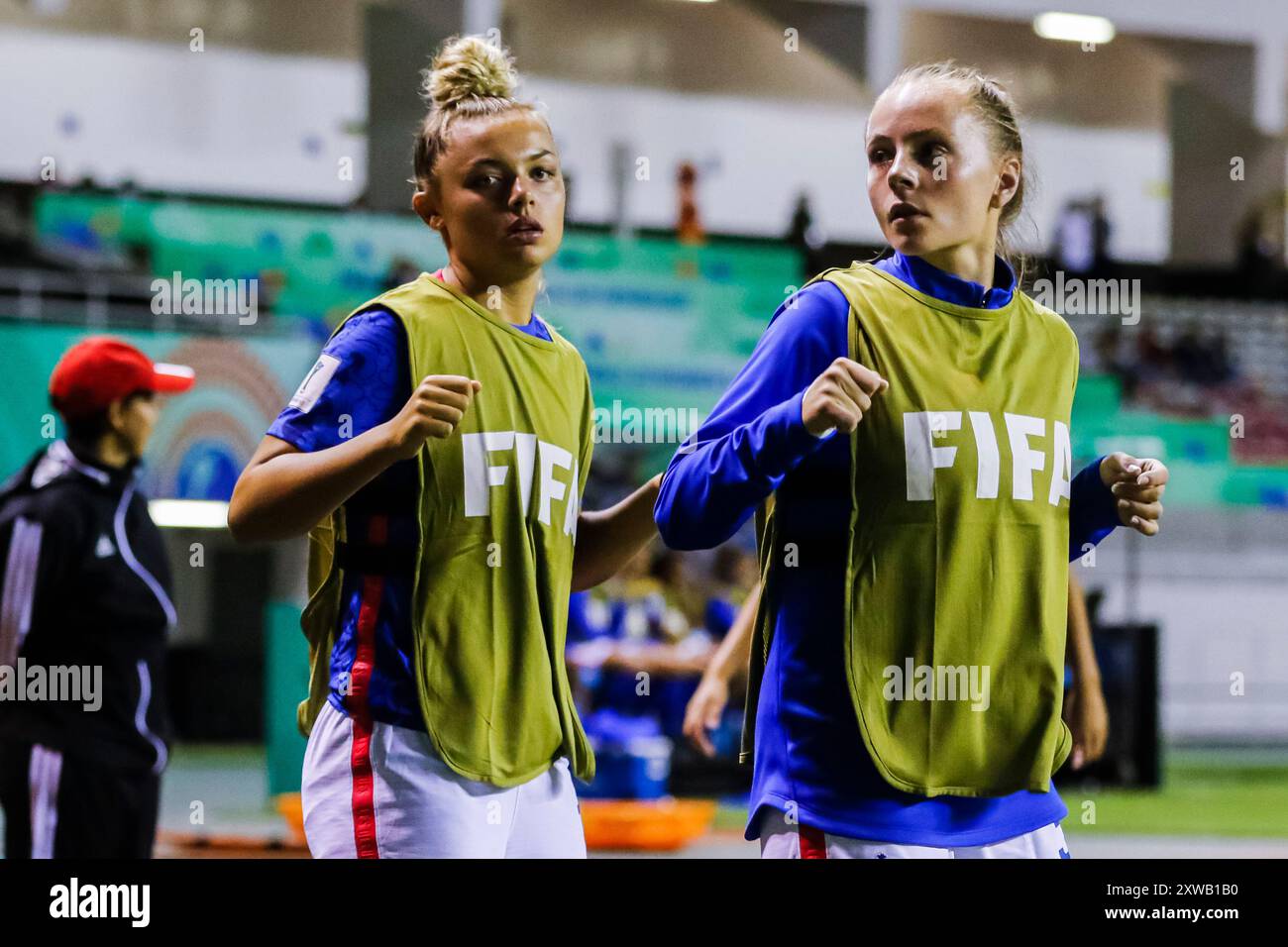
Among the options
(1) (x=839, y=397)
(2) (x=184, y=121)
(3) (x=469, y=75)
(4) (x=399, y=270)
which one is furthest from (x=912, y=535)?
(2) (x=184, y=121)

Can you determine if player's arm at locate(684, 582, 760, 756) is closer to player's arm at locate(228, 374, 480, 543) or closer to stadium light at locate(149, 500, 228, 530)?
player's arm at locate(228, 374, 480, 543)

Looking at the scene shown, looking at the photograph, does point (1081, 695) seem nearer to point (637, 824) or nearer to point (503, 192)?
point (503, 192)

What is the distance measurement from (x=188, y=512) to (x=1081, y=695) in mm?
7326

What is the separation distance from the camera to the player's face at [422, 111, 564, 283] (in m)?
2.32

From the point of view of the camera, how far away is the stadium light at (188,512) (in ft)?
27.5

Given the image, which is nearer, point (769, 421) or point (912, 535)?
point (769, 421)

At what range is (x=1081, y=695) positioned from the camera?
2420 millimetres

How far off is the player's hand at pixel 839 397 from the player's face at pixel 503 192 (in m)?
0.61

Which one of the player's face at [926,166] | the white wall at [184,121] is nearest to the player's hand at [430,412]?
the player's face at [926,166]

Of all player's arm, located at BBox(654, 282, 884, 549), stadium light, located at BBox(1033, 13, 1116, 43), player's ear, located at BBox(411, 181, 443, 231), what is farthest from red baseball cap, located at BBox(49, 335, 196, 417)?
stadium light, located at BBox(1033, 13, 1116, 43)

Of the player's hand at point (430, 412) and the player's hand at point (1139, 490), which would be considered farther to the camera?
the player's hand at point (1139, 490)

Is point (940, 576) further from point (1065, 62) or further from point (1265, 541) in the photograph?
point (1265, 541)

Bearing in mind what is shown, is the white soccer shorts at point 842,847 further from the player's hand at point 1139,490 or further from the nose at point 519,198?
the nose at point 519,198
